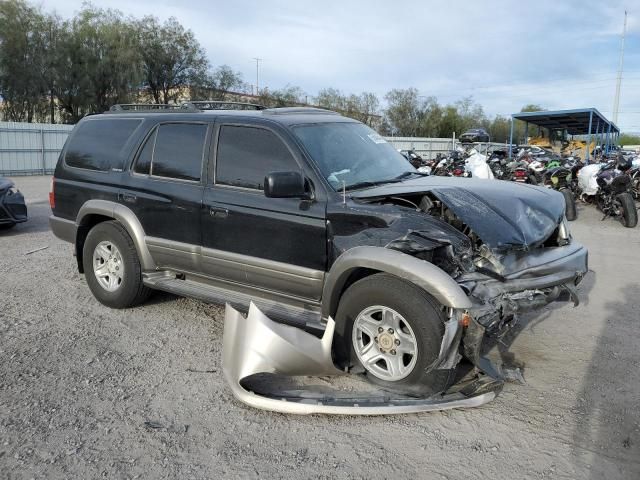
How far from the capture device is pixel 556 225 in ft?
13.9

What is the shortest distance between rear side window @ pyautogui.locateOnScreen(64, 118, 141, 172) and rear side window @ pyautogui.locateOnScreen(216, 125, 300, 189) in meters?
1.24

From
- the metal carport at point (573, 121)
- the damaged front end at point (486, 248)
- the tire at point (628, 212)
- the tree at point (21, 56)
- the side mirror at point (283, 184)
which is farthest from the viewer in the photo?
the tree at point (21, 56)

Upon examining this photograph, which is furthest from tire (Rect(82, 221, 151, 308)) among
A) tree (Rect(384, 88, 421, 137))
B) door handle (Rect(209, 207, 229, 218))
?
tree (Rect(384, 88, 421, 137))

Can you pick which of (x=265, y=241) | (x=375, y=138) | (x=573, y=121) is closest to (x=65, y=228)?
(x=265, y=241)

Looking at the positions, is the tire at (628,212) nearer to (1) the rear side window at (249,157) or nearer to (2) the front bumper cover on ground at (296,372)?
(2) the front bumper cover on ground at (296,372)

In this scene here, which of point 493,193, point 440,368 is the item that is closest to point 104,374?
point 440,368

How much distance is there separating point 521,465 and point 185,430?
1.93 metres

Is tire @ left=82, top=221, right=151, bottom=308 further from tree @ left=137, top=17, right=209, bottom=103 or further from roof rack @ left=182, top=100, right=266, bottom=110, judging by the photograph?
tree @ left=137, top=17, right=209, bottom=103

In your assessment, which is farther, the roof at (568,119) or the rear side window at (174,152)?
the roof at (568,119)

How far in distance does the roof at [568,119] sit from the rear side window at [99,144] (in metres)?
21.3

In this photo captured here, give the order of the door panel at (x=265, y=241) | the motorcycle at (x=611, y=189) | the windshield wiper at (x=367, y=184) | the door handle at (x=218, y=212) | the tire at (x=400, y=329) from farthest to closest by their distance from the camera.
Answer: the motorcycle at (x=611, y=189) → the door handle at (x=218, y=212) → the windshield wiper at (x=367, y=184) → the door panel at (x=265, y=241) → the tire at (x=400, y=329)

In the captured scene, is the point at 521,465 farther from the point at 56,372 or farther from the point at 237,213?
the point at 56,372

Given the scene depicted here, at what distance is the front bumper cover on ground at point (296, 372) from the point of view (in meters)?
3.54

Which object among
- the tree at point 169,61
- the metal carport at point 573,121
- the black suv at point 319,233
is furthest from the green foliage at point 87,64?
the black suv at point 319,233
